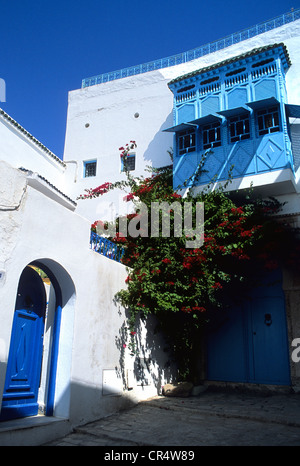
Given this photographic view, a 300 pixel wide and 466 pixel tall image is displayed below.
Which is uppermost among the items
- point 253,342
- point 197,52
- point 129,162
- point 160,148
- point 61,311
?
point 197,52

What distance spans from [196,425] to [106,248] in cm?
321

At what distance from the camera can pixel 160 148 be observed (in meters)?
11.5

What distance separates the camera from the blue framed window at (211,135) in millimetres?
9977

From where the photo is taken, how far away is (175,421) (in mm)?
5688

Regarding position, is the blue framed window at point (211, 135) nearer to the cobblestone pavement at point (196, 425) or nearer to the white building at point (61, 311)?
the white building at point (61, 311)

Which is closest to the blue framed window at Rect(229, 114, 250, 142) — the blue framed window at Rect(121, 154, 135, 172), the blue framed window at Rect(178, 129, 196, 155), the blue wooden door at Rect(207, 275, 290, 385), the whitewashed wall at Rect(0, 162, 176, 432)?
the blue framed window at Rect(178, 129, 196, 155)

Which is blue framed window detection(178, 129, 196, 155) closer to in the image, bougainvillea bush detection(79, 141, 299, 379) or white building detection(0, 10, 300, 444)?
white building detection(0, 10, 300, 444)

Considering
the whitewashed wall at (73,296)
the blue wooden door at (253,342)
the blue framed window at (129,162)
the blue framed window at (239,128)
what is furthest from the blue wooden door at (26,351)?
the blue framed window at (129,162)

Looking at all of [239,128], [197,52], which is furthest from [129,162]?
[197,52]

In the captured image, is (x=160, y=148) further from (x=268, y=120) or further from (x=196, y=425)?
(x=196, y=425)

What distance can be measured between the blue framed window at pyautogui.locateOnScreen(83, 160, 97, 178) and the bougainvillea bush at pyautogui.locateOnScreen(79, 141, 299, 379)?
3.47m

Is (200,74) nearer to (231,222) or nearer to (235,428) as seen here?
(231,222)

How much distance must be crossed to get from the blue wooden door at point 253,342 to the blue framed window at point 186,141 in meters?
4.09
